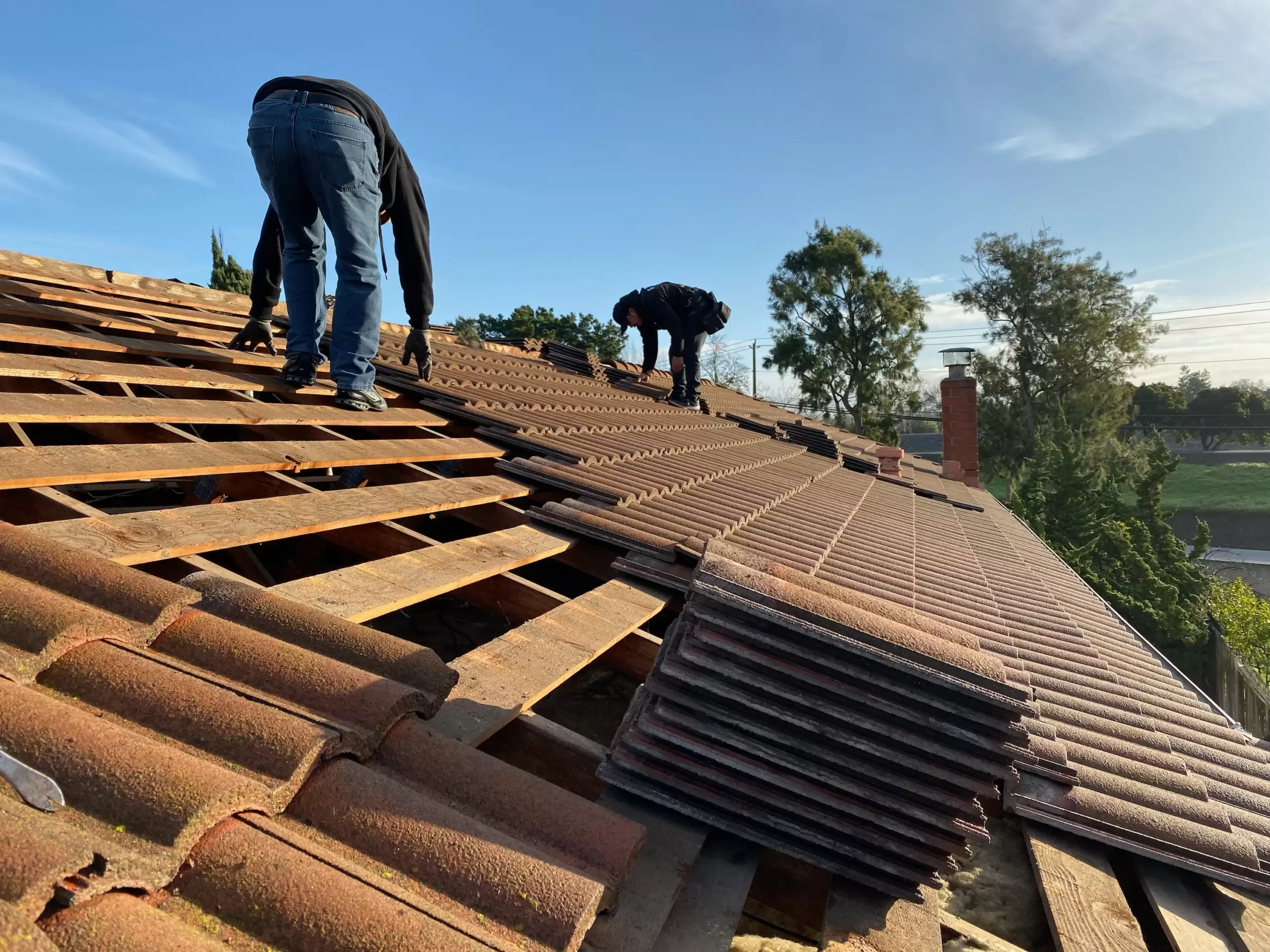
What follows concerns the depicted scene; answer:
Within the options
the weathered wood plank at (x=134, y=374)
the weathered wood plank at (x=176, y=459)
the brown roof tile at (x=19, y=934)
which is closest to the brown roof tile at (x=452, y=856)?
the brown roof tile at (x=19, y=934)

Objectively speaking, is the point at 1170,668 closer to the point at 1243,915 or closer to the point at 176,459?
the point at 1243,915

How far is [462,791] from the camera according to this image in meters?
1.25

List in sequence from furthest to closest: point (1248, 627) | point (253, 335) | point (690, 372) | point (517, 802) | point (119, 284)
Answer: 1. point (1248, 627)
2. point (690, 372)
3. point (119, 284)
4. point (253, 335)
5. point (517, 802)

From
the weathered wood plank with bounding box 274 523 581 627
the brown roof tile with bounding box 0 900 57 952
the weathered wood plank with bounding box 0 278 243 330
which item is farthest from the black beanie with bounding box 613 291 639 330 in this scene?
the brown roof tile with bounding box 0 900 57 952

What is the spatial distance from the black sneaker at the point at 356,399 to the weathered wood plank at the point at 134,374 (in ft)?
0.54

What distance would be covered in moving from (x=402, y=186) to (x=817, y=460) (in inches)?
263

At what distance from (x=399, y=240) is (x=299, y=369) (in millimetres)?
906

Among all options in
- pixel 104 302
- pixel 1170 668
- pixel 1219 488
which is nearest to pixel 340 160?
pixel 104 302

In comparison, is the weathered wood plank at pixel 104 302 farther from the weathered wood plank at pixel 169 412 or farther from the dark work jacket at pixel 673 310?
the dark work jacket at pixel 673 310

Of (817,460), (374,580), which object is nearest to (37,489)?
(374,580)

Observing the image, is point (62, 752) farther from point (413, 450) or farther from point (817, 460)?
point (817, 460)

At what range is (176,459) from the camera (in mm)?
2318

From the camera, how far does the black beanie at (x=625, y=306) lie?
34.1 ft

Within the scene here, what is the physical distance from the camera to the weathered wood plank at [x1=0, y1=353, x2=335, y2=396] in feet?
8.52
